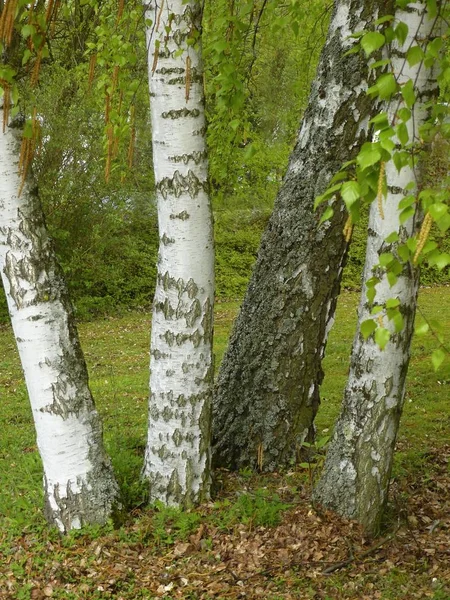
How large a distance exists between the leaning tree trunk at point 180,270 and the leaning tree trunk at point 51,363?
0.38 m

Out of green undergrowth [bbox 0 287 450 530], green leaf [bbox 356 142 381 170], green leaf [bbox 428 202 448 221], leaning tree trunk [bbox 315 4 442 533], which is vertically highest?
green leaf [bbox 356 142 381 170]

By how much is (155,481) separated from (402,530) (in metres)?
1.55

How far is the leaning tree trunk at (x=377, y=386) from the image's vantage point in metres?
3.42

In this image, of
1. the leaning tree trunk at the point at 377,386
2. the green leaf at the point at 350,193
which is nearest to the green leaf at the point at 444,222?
the green leaf at the point at 350,193

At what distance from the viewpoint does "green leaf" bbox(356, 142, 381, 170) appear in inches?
73.1

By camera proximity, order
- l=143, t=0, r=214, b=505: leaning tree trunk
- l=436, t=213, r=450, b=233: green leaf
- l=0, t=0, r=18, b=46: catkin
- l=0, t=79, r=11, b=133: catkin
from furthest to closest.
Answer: l=143, t=0, r=214, b=505: leaning tree trunk, l=0, t=79, r=11, b=133: catkin, l=0, t=0, r=18, b=46: catkin, l=436, t=213, r=450, b=233: green leaf

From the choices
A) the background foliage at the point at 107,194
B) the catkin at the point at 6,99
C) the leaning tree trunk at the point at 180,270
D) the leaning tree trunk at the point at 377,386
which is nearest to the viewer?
the catkin at the point at 6,99

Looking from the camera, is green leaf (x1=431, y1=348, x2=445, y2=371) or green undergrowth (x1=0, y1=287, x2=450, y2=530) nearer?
green leaf (x1=431, y1=348, x2=445, y2=371)

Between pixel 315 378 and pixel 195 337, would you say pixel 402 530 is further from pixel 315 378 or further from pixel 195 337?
pixel 195 337

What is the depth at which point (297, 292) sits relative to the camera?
15.0 feet

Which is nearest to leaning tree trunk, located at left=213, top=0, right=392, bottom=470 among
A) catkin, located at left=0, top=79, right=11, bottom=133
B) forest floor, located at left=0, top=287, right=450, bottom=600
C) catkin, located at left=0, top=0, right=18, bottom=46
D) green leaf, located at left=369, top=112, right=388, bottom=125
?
forest floor, located at left=0, top=287, right=450, bottom=600

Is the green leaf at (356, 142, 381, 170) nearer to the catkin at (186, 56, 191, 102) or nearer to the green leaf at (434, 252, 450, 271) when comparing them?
the green leaf at (434, 252, 450, 271)

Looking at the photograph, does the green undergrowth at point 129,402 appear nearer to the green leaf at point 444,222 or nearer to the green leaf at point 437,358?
the green leaf at point 437,358

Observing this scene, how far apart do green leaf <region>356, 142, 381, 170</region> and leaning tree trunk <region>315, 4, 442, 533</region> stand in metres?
1.44
